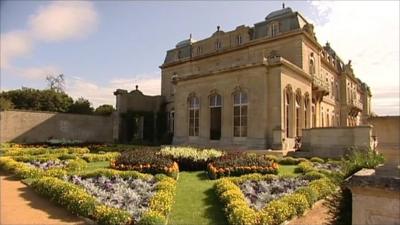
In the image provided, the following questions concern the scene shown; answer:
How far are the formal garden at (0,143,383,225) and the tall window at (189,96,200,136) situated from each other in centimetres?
1048

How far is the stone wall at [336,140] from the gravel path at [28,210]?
1397cm

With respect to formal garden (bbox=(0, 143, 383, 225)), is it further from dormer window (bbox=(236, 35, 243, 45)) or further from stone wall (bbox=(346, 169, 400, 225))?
dormer window (bbox=(236, 35, 243, 45))

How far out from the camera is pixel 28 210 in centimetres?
818

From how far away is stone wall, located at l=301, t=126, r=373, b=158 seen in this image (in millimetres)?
16519

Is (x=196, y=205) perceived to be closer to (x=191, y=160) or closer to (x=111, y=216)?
(x=111, y=216)

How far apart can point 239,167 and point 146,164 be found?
11.8 ft

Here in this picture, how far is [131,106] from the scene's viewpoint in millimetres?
32625

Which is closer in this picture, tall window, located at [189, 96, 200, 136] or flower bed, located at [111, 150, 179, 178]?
flower bed, located at [111, 150, 179, 178]

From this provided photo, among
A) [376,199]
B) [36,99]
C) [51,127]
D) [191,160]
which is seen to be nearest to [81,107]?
[36,99]

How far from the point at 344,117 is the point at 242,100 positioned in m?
22.3

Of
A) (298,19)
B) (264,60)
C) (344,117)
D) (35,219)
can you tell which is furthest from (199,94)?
(344,117)

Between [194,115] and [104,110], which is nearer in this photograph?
[194,115]

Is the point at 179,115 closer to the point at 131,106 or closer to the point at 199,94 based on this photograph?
the point at 199,94

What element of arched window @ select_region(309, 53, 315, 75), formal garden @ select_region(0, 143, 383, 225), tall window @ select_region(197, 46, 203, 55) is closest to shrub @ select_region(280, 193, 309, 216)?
formal garden @ select_region(0, 143, 383, 225)
